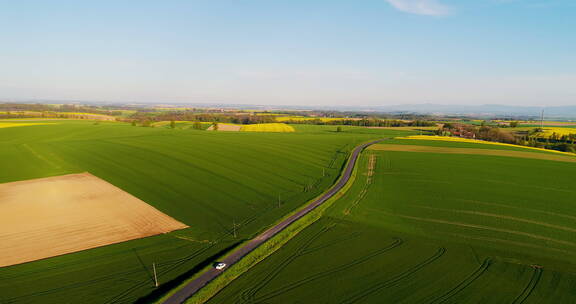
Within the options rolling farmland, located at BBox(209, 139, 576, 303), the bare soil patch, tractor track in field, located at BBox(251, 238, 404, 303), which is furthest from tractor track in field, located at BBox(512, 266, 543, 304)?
the bare soil patch

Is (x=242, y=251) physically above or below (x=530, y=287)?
above

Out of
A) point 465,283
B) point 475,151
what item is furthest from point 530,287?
point 475,151

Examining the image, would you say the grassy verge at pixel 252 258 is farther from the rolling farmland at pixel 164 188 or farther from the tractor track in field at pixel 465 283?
the tractor track in field at pixel 465 283

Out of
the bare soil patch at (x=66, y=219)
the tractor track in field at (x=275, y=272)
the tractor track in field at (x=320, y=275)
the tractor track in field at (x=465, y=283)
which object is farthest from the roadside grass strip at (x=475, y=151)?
the bare soil patch at (x=66, y=219)

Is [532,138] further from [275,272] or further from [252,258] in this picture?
[252,258]

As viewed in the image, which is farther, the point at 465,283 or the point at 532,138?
the point at 532,138

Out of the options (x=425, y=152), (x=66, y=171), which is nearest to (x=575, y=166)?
(x=425, y=152)
